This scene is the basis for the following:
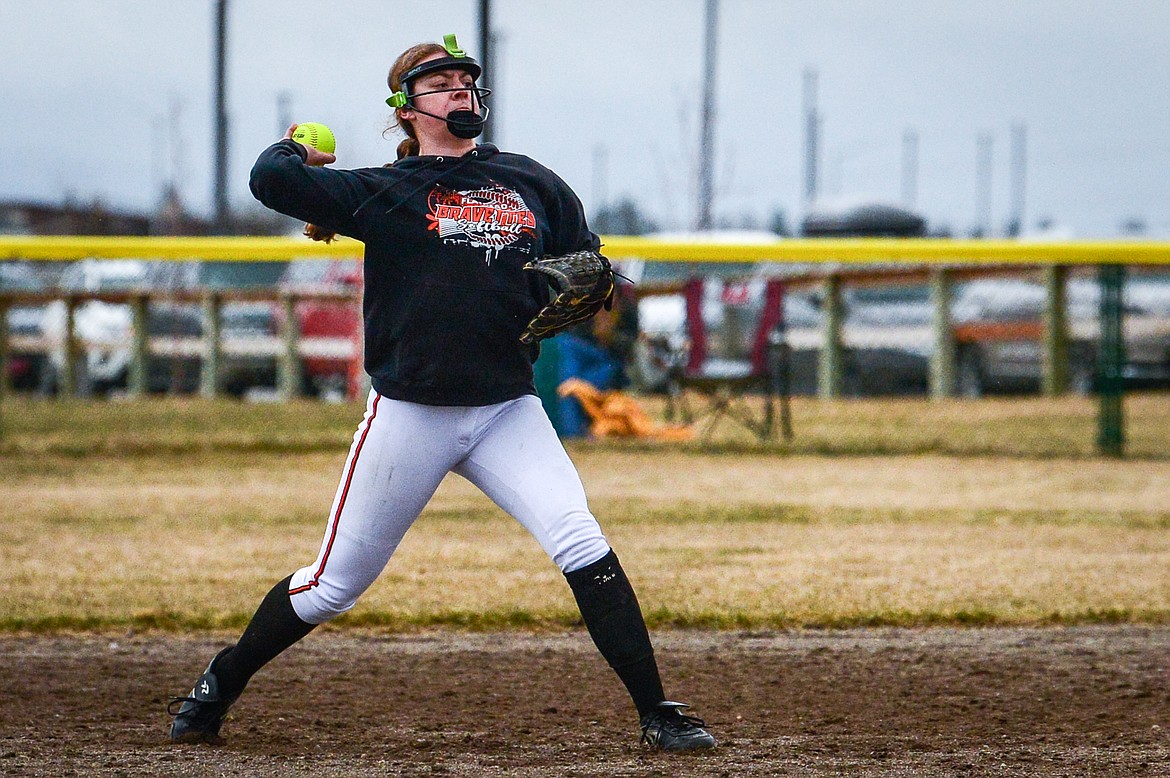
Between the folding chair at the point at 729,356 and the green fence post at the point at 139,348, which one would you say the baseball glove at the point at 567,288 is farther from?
the green fence post at the point at 139,348

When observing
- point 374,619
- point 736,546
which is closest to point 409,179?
point 374,619

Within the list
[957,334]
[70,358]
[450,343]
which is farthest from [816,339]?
[450,343]

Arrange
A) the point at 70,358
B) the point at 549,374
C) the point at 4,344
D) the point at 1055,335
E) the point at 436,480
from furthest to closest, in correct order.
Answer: the point at 4,344, the point at 70,358, the point at 1055,335, the point at 549,374, the point at 436,480

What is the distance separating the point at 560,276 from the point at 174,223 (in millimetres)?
26872

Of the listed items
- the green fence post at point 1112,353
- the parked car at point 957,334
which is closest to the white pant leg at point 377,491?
the green fence post at point 1112,353

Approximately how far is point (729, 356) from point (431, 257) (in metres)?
13.3

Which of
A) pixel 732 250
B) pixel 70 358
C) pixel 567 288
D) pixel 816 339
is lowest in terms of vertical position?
pixel 70 358

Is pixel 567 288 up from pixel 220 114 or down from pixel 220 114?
down

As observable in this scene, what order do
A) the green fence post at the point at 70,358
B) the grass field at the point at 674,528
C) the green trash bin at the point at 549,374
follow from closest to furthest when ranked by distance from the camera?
the grass field at the point at 674,528 < the green trash bin at the point at 549,374 < the green fence post at the point at 70,358

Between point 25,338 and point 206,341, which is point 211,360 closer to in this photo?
point 206,341

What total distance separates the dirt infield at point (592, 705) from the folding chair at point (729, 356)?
7681mm

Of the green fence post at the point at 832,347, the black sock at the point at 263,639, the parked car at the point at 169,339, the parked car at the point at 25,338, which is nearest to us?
the black sock at the point at 263,639

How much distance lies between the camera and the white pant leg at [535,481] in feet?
12.6

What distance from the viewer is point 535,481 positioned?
387cm
